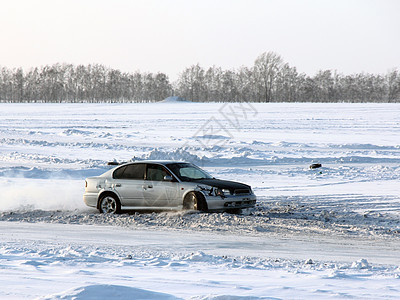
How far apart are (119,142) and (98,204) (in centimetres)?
2120

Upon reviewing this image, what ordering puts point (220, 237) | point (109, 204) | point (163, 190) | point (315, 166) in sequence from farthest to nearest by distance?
point (315, 166) → point (109, 204) → point (163, 190) → point (220, 237)

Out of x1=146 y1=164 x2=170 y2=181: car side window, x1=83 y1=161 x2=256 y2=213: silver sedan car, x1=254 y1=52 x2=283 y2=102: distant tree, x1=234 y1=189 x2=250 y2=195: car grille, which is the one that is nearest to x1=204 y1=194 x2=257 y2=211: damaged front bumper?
x1=83 y1=161 x2=256 y2=213: silver sedan car

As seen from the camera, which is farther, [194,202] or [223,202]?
[194,202]

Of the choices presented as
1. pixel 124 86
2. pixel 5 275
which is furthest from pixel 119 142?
pixel 124 86

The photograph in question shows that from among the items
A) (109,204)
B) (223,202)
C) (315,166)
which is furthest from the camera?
(315,166)

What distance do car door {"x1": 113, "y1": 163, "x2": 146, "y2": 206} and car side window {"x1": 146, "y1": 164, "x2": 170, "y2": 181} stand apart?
→ 0.49ft

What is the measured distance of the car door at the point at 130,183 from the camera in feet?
43.5

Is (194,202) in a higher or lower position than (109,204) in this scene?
higher

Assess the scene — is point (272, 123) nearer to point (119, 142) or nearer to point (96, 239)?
point (119, 142)

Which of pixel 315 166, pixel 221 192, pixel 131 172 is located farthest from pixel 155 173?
pixel 315 166

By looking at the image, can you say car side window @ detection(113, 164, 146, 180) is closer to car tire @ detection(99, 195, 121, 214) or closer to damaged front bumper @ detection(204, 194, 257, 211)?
car tire @ detection(99, 195, 121, 214)

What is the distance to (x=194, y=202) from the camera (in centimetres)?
1260

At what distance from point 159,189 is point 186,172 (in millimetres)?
860

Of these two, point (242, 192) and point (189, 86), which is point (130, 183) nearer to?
point (242, 192)
